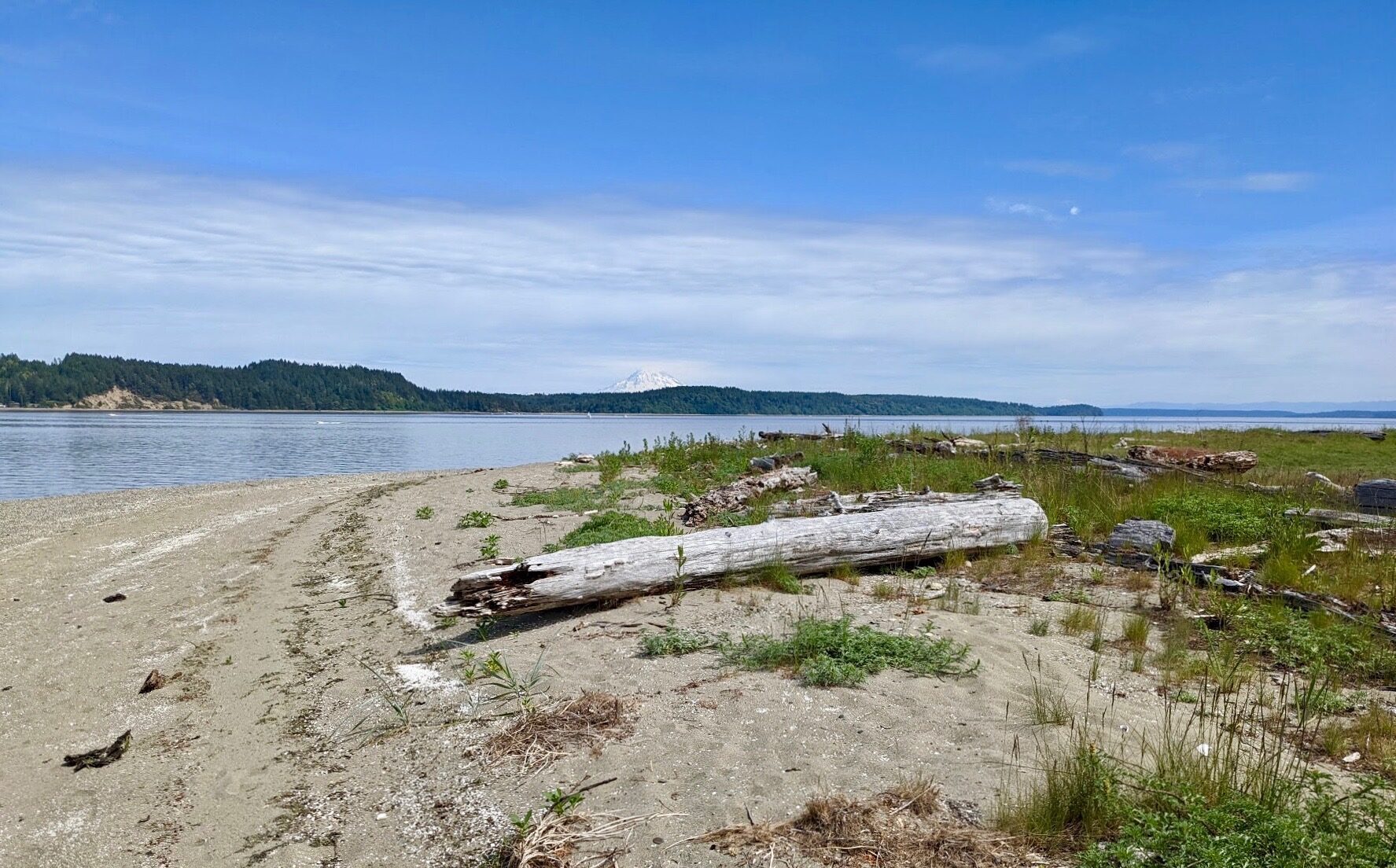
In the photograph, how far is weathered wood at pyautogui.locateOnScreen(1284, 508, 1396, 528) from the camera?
8.83 m

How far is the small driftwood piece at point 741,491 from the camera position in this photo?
11.6 meters

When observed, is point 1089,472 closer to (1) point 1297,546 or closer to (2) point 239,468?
(1) point 1297,546

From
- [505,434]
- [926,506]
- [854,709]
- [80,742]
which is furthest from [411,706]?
[505,434]

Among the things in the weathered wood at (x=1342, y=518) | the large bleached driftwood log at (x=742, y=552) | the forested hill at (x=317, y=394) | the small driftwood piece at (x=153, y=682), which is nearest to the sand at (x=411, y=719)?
the small driftwood piece at (x=153, y=682)

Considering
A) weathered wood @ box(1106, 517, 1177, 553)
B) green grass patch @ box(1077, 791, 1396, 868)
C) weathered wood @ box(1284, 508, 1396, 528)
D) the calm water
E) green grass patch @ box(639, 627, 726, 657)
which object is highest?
weathered wood @ box(1284, 508, 1396, 528)

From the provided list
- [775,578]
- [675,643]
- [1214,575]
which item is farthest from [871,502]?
[675,643]

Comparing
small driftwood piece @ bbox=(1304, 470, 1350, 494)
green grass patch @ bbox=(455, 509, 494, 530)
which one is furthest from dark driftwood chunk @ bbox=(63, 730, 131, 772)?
small driftwood piece @ bbox=(1304, 470, 1350, 494)

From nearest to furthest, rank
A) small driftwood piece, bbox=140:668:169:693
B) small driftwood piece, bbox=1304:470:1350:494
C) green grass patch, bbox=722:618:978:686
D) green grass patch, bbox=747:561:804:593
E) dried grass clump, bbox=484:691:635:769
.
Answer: dried grass clump, bbox=484:691:635:769
green grass patch, bbox=722:618:978:686
small driftwood piece, bbox=140:668:169:693
green grass patch, bbox=747:561:804:593
small driftwood piece, bbox=1304:470:1350:494

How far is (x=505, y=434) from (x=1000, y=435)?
5042cm

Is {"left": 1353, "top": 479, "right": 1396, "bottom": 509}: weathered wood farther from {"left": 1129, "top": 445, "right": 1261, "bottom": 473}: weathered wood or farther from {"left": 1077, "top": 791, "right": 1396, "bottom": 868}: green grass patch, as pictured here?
{"left": 1077, "top": 791, "right": 1396, "bottom": 868}: green grass patch

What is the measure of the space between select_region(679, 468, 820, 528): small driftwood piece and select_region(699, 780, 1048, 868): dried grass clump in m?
7.38

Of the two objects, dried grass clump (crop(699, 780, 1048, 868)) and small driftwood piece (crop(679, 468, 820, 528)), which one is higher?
small driftwood piece (crop(679, 468, 820, 528))

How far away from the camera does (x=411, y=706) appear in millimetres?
5684

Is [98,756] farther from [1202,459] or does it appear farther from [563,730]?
[1202,459]
